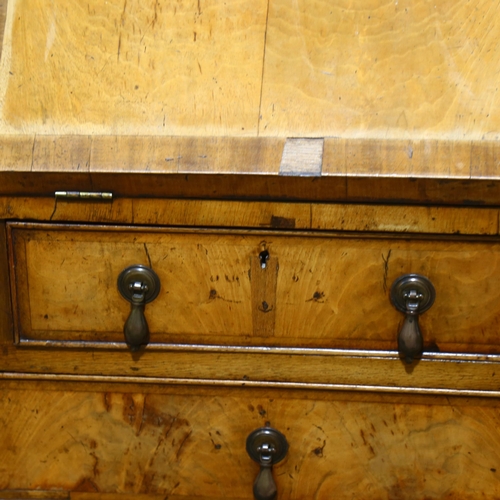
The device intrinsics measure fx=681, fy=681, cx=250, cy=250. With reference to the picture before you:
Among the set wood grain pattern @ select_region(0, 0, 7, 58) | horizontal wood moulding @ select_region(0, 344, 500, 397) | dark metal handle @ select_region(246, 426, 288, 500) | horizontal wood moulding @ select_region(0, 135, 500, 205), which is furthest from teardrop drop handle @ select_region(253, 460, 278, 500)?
wood grain pattern @ select_region(0, 0, 7, 58)

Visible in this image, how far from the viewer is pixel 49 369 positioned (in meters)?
0.94

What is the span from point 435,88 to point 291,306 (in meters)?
0.34

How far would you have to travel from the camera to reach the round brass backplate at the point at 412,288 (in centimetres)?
85

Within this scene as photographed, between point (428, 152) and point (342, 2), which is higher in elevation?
point (342, 2)

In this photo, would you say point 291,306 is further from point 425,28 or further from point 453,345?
point 425,28

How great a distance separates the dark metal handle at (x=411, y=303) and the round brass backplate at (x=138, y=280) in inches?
12.0

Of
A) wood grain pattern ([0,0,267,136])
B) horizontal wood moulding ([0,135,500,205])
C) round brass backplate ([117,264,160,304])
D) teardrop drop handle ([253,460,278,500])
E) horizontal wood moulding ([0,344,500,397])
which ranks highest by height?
wood grain pattern ([0,0,267,136])

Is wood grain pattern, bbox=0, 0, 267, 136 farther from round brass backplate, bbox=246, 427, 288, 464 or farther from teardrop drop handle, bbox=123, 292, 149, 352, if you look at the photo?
round brass backplate, bbox=246, 427, 288, 464

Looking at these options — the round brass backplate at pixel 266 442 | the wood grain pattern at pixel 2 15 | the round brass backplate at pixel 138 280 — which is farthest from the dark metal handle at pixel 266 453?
the wood grain pattern at pixel 2 15

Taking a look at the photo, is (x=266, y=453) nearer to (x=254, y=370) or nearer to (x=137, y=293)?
(x=254, y=370)

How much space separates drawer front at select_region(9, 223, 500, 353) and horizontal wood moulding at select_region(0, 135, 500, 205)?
2.3 inches

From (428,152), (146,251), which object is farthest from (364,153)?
(146,251)

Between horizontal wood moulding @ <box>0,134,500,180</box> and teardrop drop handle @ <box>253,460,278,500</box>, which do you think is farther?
teardrop drop handle @ <box>253,460,278,500</box>

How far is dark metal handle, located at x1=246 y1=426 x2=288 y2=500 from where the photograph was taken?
36.5 inches
